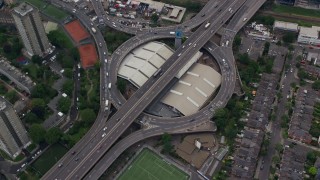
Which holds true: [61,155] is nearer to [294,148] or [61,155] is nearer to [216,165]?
[216,165]

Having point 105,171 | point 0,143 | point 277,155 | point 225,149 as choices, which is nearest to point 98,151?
point 105,171

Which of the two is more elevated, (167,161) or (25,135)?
(167,161)

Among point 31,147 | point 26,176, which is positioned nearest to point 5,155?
point 31,147

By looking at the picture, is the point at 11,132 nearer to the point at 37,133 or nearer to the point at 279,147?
the point at 37,133

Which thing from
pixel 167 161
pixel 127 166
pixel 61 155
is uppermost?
pixel 167 161

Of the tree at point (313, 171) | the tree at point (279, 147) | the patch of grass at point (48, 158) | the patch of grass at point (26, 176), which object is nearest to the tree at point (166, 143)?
the patch of grass at point (48, 158)

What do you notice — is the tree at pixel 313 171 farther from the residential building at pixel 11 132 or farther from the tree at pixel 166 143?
the residential building at pixel 11 132
